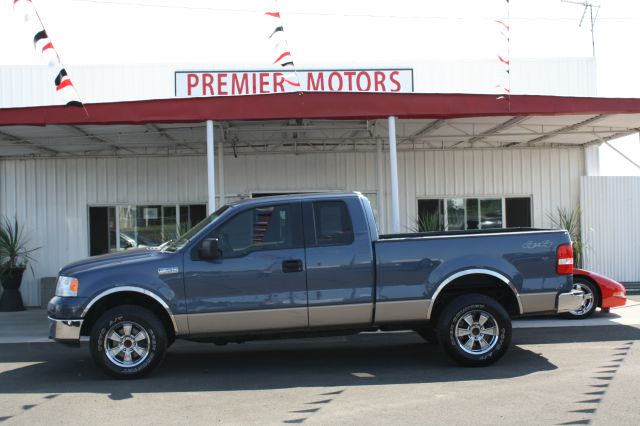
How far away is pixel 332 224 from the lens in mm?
7602

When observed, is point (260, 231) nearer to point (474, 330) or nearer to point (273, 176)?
point (474, 330)

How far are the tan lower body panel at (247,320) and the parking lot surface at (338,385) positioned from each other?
0.57m

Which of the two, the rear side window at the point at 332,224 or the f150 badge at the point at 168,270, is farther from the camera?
the rear side window at the point at 332,224

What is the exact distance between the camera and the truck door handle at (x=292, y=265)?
7.36 m

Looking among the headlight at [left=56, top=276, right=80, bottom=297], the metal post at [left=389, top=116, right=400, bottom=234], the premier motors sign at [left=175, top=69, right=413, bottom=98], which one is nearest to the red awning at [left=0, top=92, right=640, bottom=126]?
the metal post at [left=389, top=116, right=400, bottom=234]

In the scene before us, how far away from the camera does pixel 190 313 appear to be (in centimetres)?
732

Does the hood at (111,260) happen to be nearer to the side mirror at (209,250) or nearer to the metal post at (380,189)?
the side mirror at (209,250)

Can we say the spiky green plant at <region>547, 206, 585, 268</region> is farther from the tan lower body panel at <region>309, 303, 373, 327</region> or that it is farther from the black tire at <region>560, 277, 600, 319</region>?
the tan lower body panel at <region>309, 303, 373, 327</region>

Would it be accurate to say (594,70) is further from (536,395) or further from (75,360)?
(75,360)

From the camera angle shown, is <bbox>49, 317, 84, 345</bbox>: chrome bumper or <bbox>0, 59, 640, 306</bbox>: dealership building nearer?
<bbox>49, 317, 84, 345</bbox>: chrome bumper

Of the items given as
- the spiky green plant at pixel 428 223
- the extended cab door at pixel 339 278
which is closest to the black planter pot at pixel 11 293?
the spiky green plant at pixel 428 223

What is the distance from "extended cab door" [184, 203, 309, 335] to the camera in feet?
24.0

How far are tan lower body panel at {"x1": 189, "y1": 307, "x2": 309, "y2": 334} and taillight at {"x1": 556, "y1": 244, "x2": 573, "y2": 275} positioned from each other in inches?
115

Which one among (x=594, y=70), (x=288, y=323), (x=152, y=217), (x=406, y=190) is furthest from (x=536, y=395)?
(x=594, y=70)
